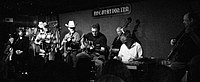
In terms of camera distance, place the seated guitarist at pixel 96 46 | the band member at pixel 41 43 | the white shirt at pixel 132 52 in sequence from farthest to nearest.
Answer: the band member at pixel 41 43
the seated guitarist at pixel 96 46
the white shirt at pixel 132 52

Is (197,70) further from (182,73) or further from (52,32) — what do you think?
(52,32)

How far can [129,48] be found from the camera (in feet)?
22.0

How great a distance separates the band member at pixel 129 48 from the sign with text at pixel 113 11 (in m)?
1.23

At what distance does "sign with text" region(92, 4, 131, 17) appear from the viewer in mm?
7629

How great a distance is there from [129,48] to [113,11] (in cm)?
188

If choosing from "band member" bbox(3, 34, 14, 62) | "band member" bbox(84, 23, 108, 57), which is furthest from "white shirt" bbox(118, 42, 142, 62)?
"band member" bbox(3, 34, 14, 62)

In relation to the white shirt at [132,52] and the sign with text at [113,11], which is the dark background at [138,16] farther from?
the white shirt at [132,52]

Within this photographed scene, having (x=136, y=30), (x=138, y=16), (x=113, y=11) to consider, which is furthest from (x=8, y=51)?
(x=138, y=16)

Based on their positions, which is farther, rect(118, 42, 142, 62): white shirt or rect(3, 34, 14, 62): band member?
rect(3, 34, 14, 62): band member

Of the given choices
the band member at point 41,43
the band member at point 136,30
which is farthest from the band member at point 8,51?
the band member at point 136,30

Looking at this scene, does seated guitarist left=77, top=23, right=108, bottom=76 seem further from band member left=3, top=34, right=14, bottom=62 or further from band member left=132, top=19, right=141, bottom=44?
band member left=3, top=34, right=14, bottom=62

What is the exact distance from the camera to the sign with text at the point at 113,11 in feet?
25.0

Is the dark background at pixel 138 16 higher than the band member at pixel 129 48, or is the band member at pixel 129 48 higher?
the dark background at pixel 138 16

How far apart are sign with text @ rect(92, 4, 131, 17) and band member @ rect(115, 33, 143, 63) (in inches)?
48.5
